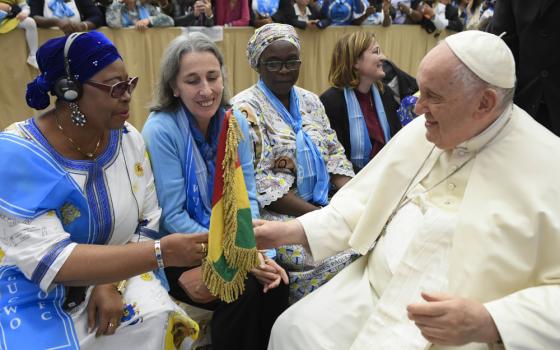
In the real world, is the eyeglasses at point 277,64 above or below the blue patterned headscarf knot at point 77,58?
below

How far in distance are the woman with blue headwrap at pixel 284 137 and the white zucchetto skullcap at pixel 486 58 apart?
5.19 feet

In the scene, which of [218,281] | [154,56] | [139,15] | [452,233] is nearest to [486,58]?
[452,233]

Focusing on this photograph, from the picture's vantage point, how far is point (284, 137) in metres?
3.34

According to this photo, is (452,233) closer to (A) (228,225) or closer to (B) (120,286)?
(A) (228,225)

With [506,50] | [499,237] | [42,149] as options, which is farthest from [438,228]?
[42,149]

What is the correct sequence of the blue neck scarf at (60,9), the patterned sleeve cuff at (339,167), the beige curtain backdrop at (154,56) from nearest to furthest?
the patterned sleeve cuff at (339,167) < the beige curtain backdrop at (154,56) < the blue neck scarf at (60,9)

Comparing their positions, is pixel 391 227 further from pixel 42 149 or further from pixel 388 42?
pixel 388 42

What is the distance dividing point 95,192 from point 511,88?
175 centimetres

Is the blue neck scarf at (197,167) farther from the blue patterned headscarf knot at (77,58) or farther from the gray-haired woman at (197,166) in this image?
the blue patterned headscarf knot at (77,58)

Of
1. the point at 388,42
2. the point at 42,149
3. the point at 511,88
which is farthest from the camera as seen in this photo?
the point at 388,42

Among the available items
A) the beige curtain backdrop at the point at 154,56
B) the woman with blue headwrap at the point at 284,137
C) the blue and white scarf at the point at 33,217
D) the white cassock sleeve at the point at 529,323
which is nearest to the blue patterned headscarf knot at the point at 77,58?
the blue and white scarf at the point at 33,217

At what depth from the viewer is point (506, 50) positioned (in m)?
1.88

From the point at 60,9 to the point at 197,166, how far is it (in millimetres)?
4682

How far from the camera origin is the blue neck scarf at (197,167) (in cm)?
277
